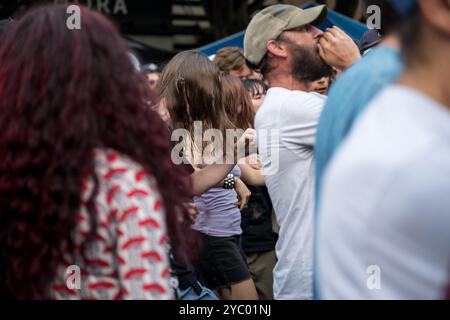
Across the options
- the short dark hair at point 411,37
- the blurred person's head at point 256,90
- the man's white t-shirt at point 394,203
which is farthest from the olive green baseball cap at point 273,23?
the man's white t-shirt at point 394,203

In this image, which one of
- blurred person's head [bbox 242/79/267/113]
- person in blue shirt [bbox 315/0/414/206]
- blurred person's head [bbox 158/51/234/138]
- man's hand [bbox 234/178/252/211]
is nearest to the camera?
person in blue shirt [bbox 315/0/414/206]

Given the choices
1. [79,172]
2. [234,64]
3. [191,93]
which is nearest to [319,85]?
[191,93]

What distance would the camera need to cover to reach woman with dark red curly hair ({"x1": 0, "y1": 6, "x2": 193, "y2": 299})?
1885 mm

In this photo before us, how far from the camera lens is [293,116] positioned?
3.71 metres

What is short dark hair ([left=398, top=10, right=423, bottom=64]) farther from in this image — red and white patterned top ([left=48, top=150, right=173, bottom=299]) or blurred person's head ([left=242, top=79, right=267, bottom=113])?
blurred person's head ([left=242, top=79, right=267, bottom=113])

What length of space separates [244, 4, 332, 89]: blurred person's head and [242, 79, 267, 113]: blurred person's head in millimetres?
1972

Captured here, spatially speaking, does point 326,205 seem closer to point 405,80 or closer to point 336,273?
point 336,273

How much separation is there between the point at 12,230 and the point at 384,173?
3.51 feet

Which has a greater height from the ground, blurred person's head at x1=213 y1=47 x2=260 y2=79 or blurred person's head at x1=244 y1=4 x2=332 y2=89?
blurred person's head at x1=244 y1=4 x2=332 y2=89

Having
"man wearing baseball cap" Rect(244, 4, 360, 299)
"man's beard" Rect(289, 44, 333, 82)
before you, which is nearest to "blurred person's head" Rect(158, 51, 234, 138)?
"man wearing baseball cap" Rect(244, 4, 360, 299)

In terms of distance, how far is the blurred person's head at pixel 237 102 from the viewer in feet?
16.9

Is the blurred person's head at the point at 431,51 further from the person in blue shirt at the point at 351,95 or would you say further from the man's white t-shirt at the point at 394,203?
the person in blue shirt at the point at 351,95

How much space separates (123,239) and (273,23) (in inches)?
97.5
